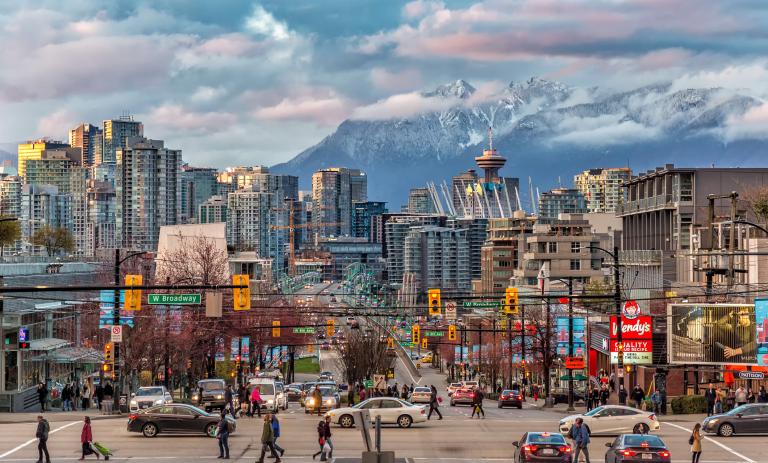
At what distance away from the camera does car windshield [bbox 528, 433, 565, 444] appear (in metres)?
40.0

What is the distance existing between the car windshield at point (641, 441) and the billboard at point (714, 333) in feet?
105

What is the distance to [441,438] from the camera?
5319 centimetres

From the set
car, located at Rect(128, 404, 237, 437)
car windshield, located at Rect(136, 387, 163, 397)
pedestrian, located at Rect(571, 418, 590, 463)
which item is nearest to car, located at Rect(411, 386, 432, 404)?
car windshield, located at Rect(136, 387, 163, 397)

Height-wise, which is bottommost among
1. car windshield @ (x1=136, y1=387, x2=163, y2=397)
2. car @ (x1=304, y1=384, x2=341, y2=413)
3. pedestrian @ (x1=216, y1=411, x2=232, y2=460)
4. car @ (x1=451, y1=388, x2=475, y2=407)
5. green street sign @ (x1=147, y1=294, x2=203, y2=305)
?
car @ (x1=451, y1=388, x2=475, y2=407)

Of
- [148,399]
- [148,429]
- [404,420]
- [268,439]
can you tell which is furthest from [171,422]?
[148,399]

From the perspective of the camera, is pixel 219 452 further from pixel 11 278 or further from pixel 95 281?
pixel 95 281

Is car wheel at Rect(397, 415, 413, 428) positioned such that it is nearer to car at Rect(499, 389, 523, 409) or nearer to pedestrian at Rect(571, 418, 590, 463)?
pedestrian at Rect(571, 418, 590, 463)

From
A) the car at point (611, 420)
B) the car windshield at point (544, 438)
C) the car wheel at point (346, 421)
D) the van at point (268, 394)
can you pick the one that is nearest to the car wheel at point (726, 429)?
the car at point (611, 420)

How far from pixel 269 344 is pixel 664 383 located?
2732 inches

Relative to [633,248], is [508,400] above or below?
below

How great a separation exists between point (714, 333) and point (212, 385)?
27763 mm

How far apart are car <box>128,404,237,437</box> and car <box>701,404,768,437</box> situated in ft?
65.0

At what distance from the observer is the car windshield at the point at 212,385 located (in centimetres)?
7157

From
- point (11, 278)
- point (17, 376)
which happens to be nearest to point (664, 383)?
point (17, 376)
